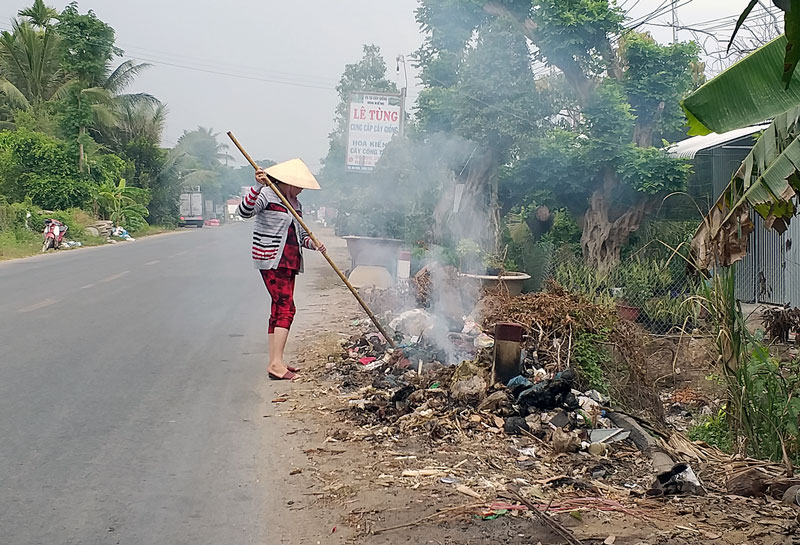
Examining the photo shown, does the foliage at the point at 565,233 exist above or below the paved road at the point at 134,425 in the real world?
above

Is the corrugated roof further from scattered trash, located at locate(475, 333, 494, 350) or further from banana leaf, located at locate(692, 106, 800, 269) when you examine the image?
banana leaf, located at locate(692, 106, 800, 269)

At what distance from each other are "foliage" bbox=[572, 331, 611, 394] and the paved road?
8.41 ft

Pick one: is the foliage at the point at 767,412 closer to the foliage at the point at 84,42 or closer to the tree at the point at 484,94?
the tree at the point at 484,94

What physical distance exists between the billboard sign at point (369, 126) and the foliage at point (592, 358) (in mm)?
13811

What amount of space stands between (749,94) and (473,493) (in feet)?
8.72

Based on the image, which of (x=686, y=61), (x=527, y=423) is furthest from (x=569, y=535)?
(x=686, y=61)

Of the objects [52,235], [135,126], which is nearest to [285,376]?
[52,235]

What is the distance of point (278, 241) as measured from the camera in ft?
22.8

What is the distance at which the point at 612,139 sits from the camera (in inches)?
409

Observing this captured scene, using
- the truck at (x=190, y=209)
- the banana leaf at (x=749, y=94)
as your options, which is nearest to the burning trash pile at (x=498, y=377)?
the banana leaf at (x=749, y=94)

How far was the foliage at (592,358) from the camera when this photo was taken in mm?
6125

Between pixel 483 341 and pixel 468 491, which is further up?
pixel 483 341

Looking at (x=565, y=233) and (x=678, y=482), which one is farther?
(x=565, y=233)

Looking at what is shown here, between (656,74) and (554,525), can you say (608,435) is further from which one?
(656,74)
